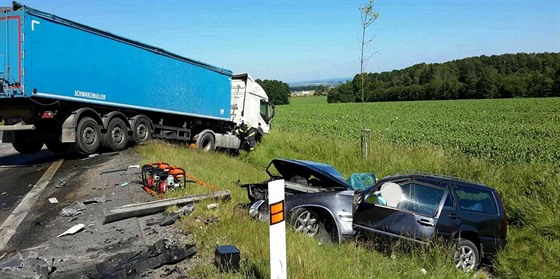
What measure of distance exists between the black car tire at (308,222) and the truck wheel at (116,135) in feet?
24.8

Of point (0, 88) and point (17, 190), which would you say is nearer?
point (17, 190)

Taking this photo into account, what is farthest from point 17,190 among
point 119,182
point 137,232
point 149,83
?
point 149,83

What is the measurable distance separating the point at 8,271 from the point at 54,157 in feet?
28.8

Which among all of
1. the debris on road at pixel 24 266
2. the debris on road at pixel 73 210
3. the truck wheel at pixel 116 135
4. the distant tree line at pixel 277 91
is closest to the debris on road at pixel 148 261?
the debris on road at pixel 24 266

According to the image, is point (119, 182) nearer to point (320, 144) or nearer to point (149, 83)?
point (149, 83)

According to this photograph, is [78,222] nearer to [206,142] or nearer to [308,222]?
[308,222]

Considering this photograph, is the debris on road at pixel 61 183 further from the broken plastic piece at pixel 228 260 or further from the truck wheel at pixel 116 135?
the broken plastic piece at pixel 228 260

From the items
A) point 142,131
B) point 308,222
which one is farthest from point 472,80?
point 308,222

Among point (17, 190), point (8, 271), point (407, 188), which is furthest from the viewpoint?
point (17, 190)

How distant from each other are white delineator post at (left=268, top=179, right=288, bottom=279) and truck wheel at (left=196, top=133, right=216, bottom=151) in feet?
43.7

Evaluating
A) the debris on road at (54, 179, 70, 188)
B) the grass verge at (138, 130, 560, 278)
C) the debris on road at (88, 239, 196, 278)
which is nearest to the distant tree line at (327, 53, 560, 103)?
the grass verge at (138, 130, 560, 278)

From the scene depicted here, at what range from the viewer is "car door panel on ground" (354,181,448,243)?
6352mm

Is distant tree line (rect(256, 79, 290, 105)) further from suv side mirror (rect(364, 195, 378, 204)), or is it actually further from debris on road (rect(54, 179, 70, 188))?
suv side mirror (rect(364, 195, 378, 204))

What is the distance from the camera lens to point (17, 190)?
857 cm
